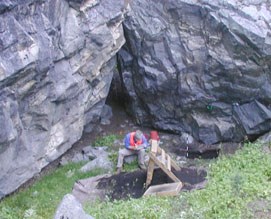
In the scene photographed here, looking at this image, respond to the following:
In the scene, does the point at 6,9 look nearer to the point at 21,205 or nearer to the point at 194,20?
the point at 21,205

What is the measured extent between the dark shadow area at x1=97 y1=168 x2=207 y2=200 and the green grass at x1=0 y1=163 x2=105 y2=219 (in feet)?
3.24

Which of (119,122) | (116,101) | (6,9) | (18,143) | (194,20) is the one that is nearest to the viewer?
(6,9)

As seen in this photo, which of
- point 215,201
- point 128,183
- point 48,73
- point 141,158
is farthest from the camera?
point 141,158

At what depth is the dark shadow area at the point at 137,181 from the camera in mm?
14336

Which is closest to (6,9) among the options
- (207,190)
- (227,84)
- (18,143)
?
(18,143)

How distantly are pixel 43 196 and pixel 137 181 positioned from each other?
2464 millimetres

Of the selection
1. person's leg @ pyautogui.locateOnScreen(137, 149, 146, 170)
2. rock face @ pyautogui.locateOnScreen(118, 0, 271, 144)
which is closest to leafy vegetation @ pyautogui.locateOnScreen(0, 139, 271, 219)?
person's leg @ pyautogui.locateOnScreen(137, 149, 146, 170)

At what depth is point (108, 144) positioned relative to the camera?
18.2 meters

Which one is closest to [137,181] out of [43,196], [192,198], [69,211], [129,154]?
[129,154]

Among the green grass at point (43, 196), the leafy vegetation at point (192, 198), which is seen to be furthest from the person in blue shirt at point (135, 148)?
the green grass at point (43, 196)


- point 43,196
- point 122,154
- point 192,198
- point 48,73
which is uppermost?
point 48,73

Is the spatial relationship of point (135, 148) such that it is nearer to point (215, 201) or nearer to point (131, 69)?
point (131, 69)

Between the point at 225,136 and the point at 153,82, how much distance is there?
2.89m

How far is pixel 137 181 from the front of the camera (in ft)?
49.6
